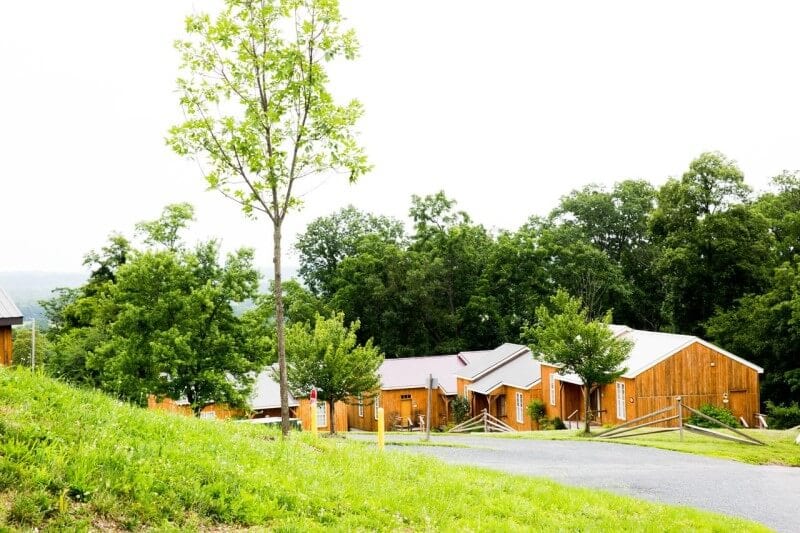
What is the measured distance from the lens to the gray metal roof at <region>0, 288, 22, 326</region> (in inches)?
735

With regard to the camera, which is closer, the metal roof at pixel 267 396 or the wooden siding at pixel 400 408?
the metal roof at pixel 267 396

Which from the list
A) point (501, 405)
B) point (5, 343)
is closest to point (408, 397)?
point (501, 405)

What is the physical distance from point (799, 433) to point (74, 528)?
82.5 feet

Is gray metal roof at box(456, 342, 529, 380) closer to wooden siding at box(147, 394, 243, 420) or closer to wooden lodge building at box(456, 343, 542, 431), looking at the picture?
wooden lodge building at box(456, 343, 542, 431)

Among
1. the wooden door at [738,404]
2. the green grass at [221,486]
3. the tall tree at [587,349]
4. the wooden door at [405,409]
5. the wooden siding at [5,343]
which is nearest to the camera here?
the green grass at [221,486]

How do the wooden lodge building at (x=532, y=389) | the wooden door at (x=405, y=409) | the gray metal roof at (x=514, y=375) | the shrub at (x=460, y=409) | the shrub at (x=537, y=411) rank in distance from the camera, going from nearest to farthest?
1. the wooden lodge building at (x=532, y=389)
2. the shrub at (x=537, y=411)
3. the gray metal roof at (x=514, y=375)
4. the shrub at (x=460, y=409)
5. the wooden door at (x=405, y=409)

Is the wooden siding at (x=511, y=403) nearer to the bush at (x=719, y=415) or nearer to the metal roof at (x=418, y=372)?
the metal roof at (x=418, y=372)

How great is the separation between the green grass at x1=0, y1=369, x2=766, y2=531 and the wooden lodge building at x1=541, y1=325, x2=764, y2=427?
80.5 ft

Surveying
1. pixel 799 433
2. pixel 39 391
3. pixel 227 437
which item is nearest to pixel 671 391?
pixel 799 433

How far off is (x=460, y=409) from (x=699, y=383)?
17486 millimetres

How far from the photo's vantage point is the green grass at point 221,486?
6512 millimetres

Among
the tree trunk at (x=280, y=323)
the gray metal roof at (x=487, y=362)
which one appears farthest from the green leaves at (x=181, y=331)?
the gray metal roof at (x=487, y=362)

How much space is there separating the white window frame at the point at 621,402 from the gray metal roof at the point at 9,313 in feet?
88.5

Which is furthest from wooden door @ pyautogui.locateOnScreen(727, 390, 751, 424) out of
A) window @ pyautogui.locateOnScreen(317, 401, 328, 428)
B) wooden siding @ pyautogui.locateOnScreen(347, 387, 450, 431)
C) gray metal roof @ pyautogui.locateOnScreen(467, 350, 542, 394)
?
window @ pyautogui.locateOnScreen(317, 401, 328, 428)
